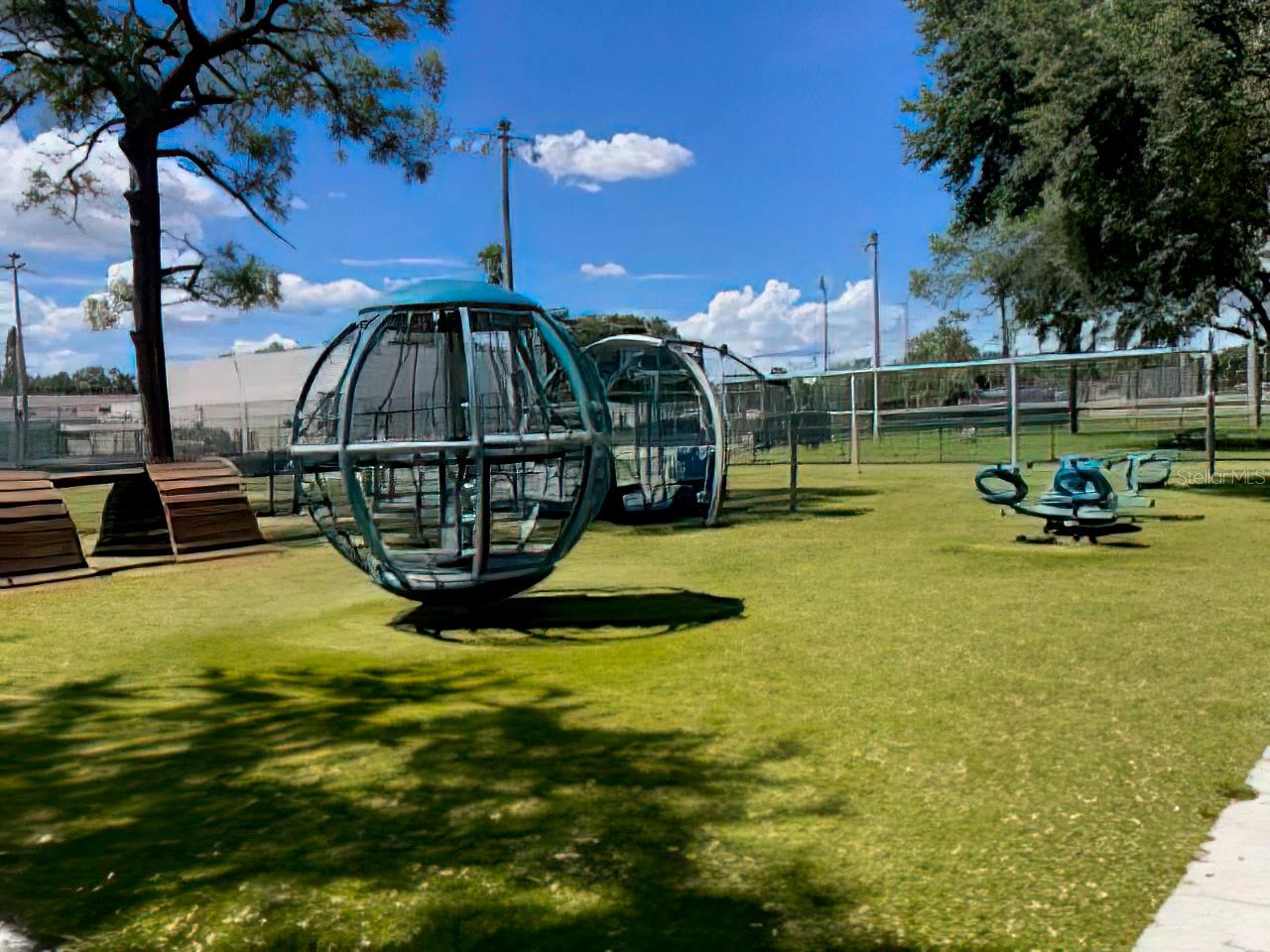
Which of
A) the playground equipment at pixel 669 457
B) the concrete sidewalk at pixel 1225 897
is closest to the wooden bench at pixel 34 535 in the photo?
the playground equipment at pixel 669 457

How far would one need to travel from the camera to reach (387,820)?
4070mm

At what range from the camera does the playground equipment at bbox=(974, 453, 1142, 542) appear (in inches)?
455

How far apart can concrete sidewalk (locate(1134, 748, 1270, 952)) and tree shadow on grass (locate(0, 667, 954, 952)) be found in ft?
2.75

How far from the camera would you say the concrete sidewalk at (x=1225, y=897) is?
3.01 metres

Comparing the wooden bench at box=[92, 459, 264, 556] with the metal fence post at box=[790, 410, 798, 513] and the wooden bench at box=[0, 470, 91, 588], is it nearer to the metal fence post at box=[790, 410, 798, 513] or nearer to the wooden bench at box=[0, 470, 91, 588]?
the wooden bench at box=[0, 470, 91, 588]

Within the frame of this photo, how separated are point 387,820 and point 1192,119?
1482 cm

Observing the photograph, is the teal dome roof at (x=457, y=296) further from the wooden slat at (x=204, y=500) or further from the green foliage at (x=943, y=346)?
the green foliage at (x=943, y=346)

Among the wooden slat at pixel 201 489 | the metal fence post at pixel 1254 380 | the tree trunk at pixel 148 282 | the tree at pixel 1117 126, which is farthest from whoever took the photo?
the metal fence post at pixel 1254 380

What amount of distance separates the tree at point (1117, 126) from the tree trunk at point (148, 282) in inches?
542

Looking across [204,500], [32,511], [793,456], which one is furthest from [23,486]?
[793,456]

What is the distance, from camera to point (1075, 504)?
11.7 metres

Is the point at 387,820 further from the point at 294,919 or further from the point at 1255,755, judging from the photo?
the point at 1255,755

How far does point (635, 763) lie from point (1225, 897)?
2325 millimetres

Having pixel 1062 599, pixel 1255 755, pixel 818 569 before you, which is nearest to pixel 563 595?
pixel 818 569
